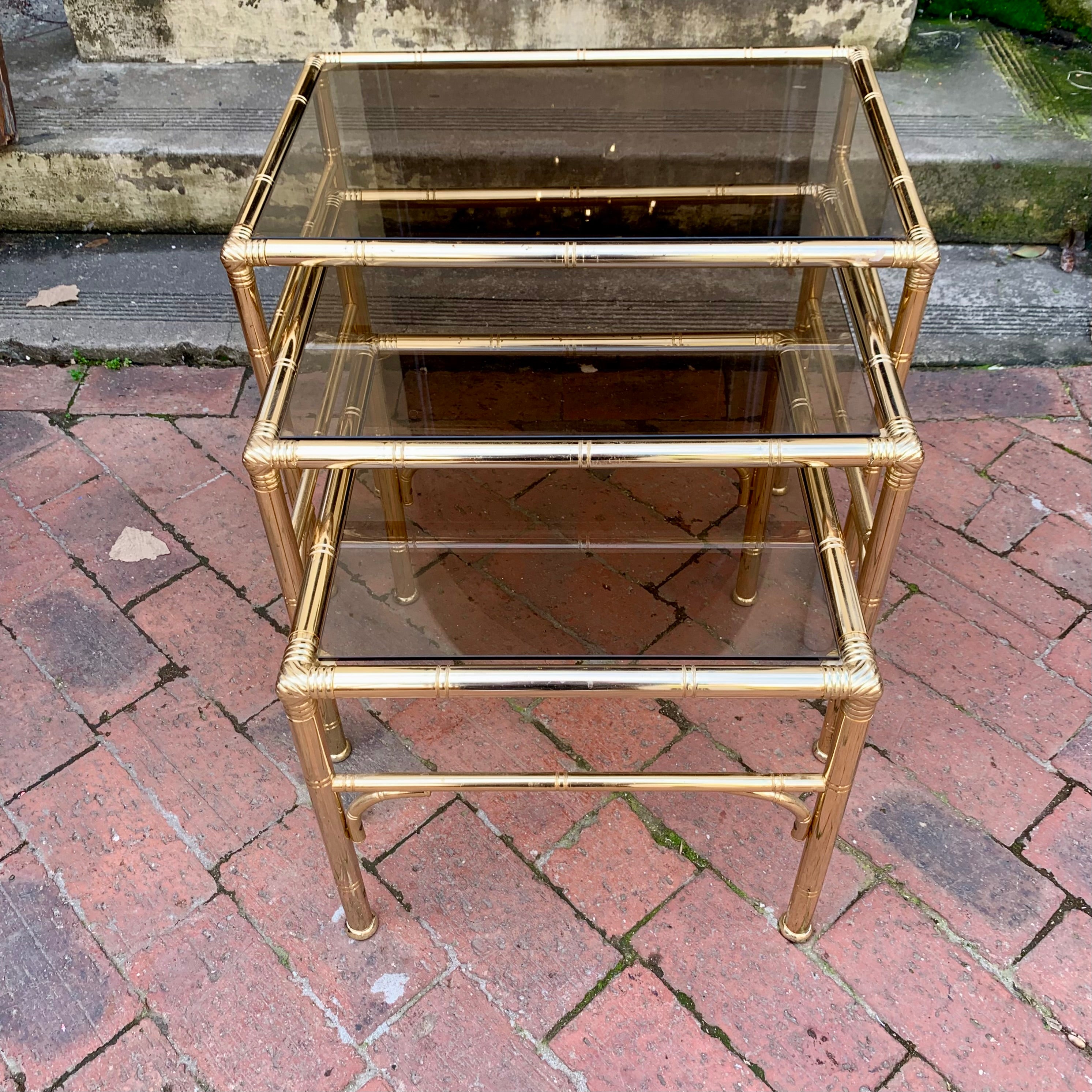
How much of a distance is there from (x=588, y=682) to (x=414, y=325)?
2.61 feet

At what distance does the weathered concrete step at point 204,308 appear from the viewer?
268cm

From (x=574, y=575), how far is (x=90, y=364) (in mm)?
1871

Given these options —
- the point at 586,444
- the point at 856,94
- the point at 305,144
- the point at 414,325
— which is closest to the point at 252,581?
the point at 414,325

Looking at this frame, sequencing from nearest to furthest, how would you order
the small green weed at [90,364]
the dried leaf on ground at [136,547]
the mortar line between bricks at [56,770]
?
the mortar line between bricks at [56,770]
the dried leaf on ground at [136,547]
the small green weed at [90,364]

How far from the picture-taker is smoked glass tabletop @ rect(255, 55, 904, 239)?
1.70 meters

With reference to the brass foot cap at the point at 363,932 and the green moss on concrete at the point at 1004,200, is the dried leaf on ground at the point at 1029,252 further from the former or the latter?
the brass foot cap at the point at 363,932

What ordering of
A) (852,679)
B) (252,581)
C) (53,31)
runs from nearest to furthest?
(852,679), (252,581), (53,31)

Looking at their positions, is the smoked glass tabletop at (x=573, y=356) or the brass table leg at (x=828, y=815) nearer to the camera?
the brass table leg at (x=828, y=815)

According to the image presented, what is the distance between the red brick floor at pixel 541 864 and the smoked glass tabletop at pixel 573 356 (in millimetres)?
139

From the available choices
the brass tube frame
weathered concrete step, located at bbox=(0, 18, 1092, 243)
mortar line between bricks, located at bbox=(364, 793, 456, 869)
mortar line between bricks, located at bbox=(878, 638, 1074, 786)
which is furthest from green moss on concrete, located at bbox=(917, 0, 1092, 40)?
mortar line between bricks, located at bbox=(364, 793, 456, 869)

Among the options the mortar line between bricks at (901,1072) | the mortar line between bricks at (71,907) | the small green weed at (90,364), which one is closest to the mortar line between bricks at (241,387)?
the small green weed at (90,364)

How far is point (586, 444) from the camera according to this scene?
132 centimetres

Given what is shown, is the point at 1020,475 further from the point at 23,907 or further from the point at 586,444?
the point at 23,907

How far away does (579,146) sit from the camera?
183 centimetres
